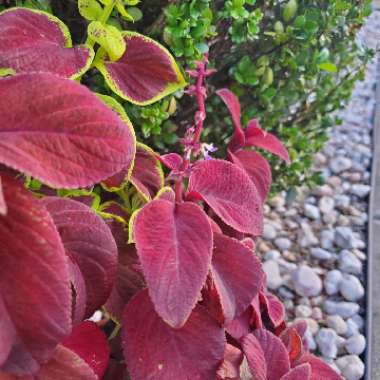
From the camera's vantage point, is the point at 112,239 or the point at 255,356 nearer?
the point at 112,239

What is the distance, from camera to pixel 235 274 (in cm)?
90

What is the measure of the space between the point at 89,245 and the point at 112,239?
0.03 m

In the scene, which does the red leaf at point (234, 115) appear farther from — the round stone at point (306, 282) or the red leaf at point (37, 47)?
the round stone at point (306, 282)

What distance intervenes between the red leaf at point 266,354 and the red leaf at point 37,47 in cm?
49

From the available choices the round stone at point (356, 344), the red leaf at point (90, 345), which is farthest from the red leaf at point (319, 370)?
the round stone at point (356, 344)

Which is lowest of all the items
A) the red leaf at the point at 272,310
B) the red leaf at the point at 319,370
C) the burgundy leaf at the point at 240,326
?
the red leaf at the point at 319,370

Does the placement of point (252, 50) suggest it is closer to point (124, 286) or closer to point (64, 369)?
point (124, 286)

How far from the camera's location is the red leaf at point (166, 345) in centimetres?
82

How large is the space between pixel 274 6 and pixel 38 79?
1059 millimetres

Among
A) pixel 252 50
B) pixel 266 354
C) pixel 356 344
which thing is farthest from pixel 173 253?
pixel 356 344

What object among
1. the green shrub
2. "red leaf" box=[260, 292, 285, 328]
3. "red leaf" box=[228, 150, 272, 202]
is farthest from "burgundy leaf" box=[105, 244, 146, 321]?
the green shrub

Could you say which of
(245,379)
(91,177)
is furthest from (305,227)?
(91,177)

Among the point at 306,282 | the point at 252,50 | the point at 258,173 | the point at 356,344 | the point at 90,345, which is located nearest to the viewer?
the point at 90,345

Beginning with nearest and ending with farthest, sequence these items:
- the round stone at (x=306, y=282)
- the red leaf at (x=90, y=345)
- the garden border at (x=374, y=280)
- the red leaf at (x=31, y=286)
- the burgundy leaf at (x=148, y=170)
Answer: the red leaf at (x=31, y=286), the red leaf at (x=90, y=345), the burgundy leaf at (x=148, y=170), the garden border at (x=374, y=280), the round stone at (x=306, y=282)
